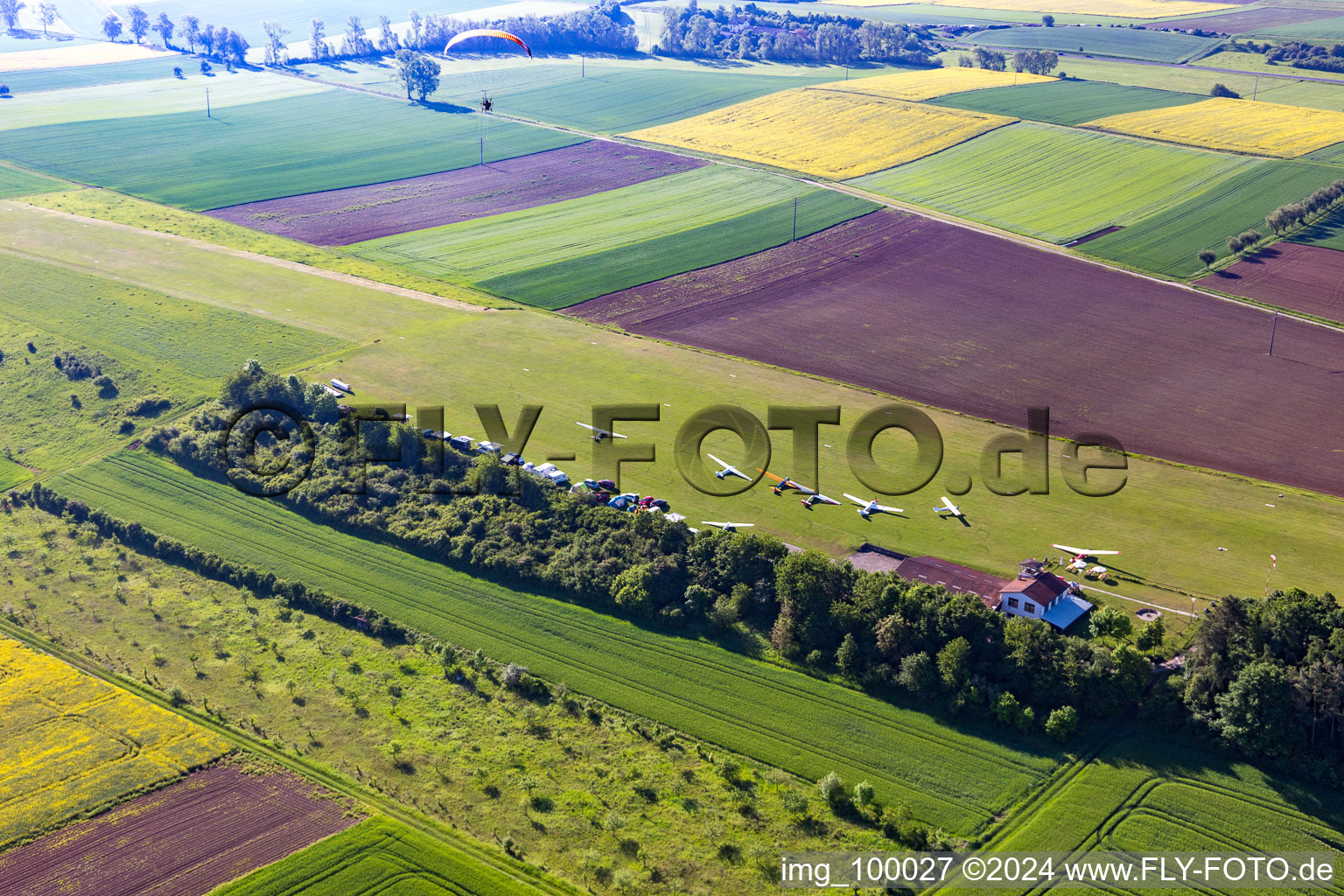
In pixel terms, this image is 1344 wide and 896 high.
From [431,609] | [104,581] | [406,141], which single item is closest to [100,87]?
[406,141]

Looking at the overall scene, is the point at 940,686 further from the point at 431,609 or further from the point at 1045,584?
the point at 431,609

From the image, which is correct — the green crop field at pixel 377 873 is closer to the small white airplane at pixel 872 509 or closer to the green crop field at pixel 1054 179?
the small white airplane at pixel 872 509

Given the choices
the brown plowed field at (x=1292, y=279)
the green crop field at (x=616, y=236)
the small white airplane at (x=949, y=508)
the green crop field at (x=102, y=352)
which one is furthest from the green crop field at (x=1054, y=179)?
the green crop field at (x=102, y=352)

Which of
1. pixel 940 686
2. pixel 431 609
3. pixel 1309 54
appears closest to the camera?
pixel 940 686

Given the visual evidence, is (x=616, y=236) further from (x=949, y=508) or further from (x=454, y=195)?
(x=949, y=508)

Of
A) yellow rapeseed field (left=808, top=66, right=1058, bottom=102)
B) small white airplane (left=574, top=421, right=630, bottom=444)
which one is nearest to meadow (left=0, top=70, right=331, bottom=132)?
yellow rapeseed field (left=808, top=66, right=1058, bottom=102)

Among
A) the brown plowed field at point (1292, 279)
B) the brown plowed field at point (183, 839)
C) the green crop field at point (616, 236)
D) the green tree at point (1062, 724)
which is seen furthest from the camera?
the green crop field at point (616, 236)

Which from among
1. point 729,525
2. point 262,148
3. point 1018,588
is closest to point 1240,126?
point 1018,588
